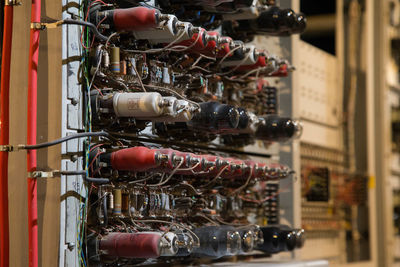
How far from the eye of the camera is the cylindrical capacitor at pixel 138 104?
246cm

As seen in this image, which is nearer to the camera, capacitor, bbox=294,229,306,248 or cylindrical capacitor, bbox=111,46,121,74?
cylindrical capacitor, bbox=111,46,121,74

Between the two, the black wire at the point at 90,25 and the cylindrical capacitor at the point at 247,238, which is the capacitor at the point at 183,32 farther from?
the cylindrical capacitor at the point at 247,238

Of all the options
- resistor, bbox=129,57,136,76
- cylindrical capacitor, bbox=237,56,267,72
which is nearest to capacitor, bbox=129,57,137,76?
resistor, bbox=129,57,136,76

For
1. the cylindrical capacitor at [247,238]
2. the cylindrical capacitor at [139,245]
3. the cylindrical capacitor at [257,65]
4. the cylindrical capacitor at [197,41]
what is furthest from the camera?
the cylindrical capacitor at [257,65]

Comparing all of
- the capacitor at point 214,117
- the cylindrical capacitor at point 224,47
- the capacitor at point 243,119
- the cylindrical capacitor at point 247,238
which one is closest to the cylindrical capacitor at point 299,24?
the cylindrical capacitor at point 224,47

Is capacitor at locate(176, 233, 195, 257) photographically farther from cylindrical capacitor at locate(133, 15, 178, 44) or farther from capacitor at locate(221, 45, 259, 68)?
capacitor at locate(221, 45, 259, 68)

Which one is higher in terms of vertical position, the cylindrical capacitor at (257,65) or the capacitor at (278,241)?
the cylindrical capacitor at (257,65)

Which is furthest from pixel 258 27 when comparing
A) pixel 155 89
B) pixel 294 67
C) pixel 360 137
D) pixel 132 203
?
pixel 360 137

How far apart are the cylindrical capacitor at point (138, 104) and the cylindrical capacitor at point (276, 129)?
1117 millimetres

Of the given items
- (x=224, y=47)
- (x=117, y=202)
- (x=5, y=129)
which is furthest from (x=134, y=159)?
(x=224, y=47)

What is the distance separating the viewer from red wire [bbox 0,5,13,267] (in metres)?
2.28

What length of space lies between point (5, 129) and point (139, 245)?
1.90 ft

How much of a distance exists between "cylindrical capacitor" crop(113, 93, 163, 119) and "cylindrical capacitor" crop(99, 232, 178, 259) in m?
0.41

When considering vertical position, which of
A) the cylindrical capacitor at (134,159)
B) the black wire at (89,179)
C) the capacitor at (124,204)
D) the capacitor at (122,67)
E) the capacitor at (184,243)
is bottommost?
the capacitor at (184,243)
